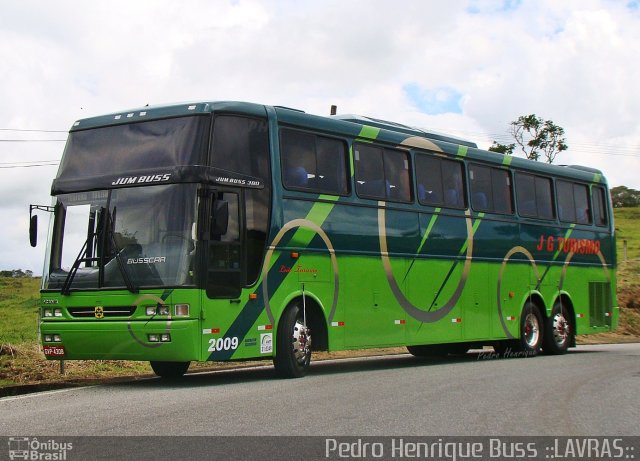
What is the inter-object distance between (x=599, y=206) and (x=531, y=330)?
4.18 metres

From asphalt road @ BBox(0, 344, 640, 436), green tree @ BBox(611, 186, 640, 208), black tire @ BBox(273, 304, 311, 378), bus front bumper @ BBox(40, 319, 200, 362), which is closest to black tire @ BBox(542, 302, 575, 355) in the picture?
asphalt road @ BBox(0, 344, 640, 436)

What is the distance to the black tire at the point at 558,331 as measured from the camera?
20969 millimetres

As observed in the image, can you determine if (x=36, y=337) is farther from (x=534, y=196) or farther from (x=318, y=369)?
(x=534, y=196)

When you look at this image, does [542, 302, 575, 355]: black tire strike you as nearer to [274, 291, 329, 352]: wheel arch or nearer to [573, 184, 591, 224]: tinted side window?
[573, 184, 591, 224]: tinted side window

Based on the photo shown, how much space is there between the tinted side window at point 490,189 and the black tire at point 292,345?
570cm

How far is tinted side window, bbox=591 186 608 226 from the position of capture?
74.7 feet

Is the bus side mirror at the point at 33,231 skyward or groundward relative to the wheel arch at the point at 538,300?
skyward

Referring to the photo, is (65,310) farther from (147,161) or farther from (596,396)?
(596,396)

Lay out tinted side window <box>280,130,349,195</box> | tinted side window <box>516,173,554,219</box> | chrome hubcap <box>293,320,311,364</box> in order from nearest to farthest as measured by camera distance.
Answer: chrome hubcap <box>293,320,311,364</box>, tinted side window <box>280,130,349,195</box>, tinted side window <box>516,173,554,219</box>

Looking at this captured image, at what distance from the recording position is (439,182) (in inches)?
697

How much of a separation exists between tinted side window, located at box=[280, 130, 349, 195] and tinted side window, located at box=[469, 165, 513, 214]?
13.8 feet

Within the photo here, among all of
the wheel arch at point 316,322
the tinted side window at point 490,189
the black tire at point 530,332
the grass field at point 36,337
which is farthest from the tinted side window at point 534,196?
the wheel arch at point 316,322

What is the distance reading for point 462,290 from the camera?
1827cm

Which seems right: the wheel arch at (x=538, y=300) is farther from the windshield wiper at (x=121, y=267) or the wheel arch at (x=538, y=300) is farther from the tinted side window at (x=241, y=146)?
the windshield wiper at (x=121, y=267)
